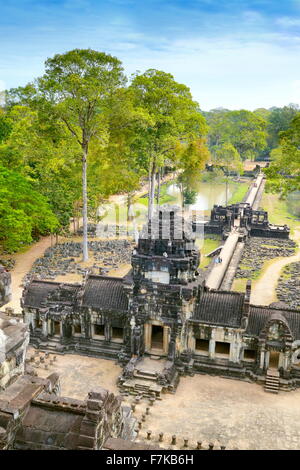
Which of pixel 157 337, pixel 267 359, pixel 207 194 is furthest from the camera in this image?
pixel 207 194

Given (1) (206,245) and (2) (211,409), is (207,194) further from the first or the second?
(2) (211,409)

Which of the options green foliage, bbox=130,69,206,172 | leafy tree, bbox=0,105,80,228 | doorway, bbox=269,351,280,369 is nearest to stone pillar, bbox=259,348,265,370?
doorway, bbox=269,351,280,369

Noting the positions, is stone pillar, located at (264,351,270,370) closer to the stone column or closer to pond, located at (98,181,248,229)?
the stone column

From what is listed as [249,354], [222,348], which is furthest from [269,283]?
[222,348]

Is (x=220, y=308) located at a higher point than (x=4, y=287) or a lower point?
lower
